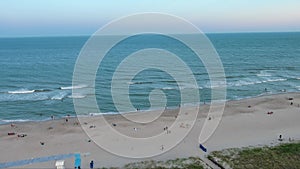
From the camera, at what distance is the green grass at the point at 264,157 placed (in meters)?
21.6

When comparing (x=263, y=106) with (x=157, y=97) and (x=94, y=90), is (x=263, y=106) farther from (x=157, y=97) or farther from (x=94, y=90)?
(x=94, y=90)

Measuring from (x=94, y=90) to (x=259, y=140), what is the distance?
30.8 meters

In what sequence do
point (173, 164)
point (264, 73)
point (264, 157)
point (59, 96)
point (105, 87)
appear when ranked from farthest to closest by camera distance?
point (264, 73)
point (105, 87)
point (59, 96)
point (264, 157)
point (173, 164)

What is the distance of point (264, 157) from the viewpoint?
75.8ft

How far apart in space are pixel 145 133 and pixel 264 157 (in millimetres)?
12241

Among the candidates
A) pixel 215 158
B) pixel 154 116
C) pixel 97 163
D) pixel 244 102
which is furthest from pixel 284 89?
pixel 97 163

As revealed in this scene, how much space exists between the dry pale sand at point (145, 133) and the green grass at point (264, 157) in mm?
1877

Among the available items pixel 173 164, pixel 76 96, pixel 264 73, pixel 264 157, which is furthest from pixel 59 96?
→ pixel 264 73

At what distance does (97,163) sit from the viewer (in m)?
23.6

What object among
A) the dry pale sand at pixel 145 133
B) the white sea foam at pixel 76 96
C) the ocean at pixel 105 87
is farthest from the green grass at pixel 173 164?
the white sea foam at pixel 76 96

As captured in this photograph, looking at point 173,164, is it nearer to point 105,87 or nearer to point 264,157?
point 264,157

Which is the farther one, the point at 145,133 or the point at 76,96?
the point at 76,96

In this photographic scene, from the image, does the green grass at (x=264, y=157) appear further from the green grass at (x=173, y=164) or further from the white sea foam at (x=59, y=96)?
the white sea foam at (x=59, y=96)

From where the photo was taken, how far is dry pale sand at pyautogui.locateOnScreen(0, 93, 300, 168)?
2581 cm
